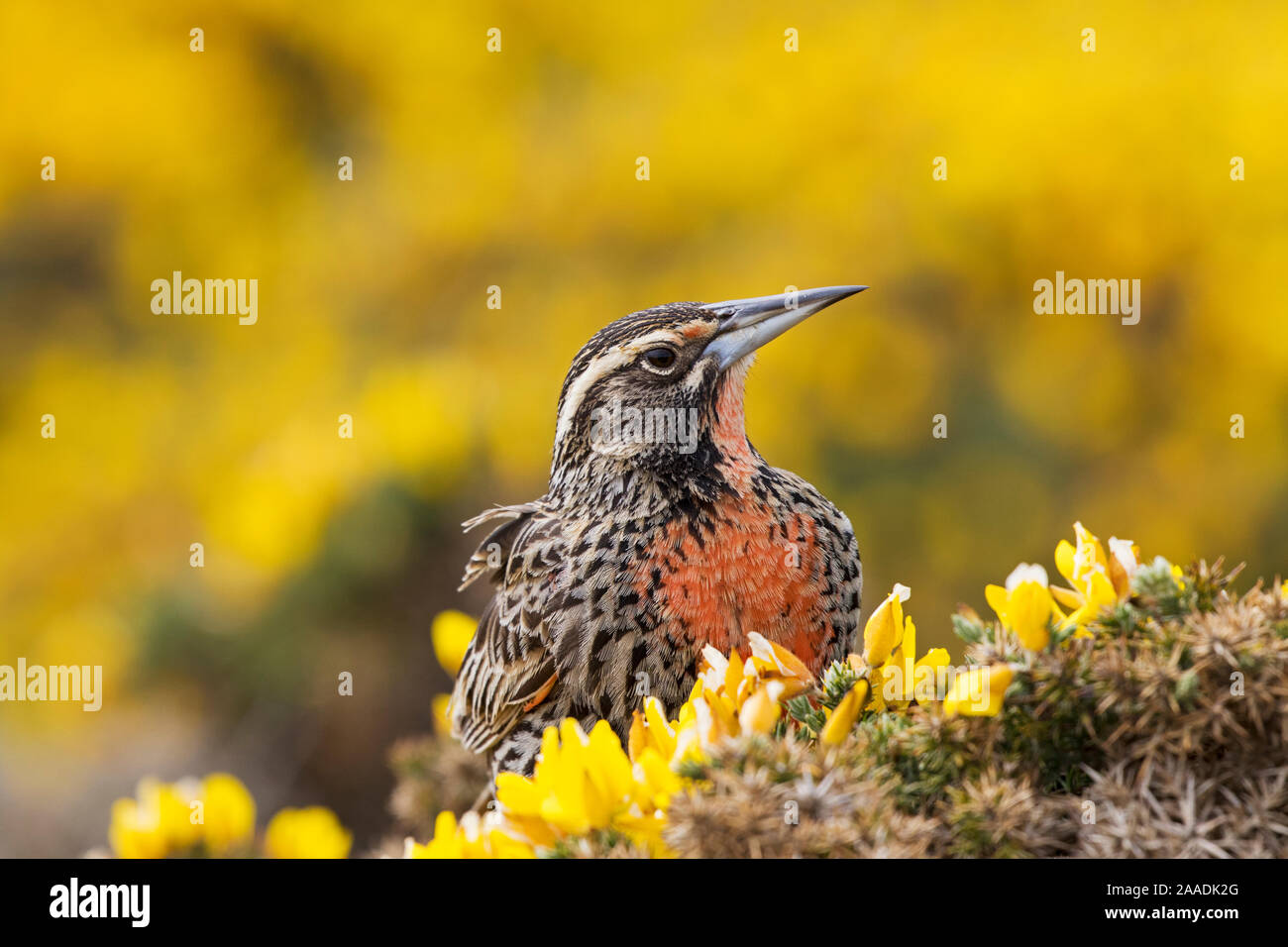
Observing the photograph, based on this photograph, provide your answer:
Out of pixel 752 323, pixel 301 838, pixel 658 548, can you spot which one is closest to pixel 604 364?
pixel 752 323

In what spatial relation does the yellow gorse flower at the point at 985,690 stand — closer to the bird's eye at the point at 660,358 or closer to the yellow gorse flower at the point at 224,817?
the bird's eye at the point at 660,358

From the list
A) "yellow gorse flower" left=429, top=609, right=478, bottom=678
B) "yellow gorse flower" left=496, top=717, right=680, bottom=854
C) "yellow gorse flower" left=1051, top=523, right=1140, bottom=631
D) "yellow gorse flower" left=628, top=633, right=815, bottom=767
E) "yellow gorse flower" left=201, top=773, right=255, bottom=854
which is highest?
"yellow gorse flower" left=1051, top=523, right=1140, bottom=631

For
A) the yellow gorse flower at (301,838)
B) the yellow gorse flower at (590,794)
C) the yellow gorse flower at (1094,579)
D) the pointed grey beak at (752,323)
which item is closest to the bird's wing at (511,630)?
the yellow gorse flower at (301,838)

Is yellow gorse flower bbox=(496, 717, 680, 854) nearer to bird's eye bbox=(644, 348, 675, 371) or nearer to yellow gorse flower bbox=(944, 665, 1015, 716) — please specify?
yellow gorse flower bbox=(944, 665, 1015, 716)

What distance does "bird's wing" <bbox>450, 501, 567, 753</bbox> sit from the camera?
10.1ft

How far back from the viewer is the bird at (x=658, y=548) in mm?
2824

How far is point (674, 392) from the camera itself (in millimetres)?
3051

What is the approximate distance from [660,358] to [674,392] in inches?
3.7

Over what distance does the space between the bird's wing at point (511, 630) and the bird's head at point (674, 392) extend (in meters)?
0.20

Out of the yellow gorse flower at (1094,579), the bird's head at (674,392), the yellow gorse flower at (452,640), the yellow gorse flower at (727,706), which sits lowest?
the yellow gorse flower at (727,706)

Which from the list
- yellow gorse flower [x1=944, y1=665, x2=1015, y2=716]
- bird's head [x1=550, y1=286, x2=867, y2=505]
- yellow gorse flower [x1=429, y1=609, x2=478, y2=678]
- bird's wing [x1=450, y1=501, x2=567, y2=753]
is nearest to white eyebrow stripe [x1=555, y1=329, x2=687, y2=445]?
bird's head [x1=550, y1=286, x2=867, y2=505]

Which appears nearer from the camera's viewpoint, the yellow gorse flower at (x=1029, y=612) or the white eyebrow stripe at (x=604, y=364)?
the yellow gorse flower at (x=1029, y=612)
